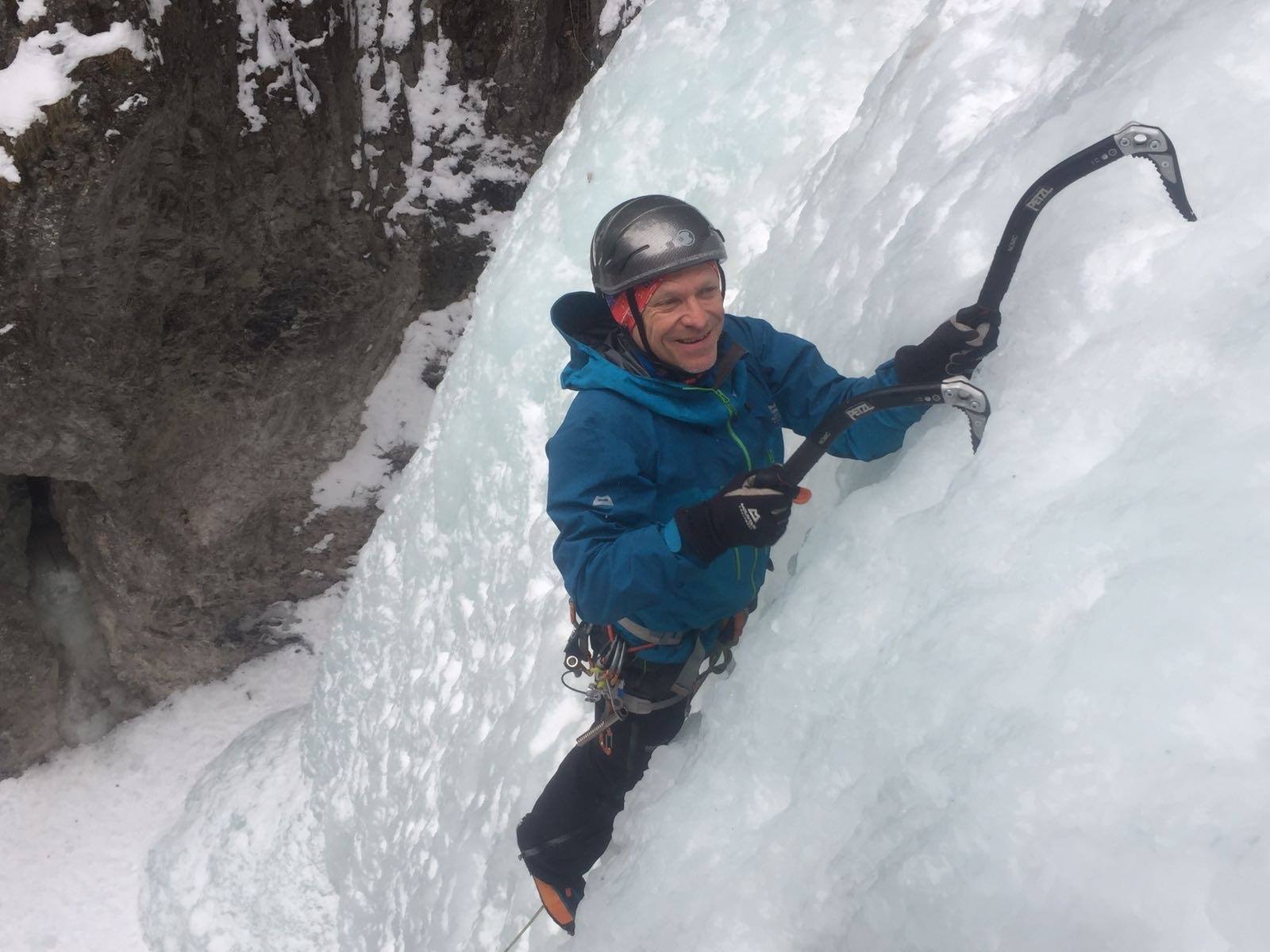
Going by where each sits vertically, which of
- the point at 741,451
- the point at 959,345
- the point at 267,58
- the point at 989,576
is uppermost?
the point at 267,58

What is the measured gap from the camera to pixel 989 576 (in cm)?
116

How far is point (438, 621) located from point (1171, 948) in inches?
108

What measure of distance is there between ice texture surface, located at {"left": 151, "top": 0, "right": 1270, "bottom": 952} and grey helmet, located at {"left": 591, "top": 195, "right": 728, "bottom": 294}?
0.39 meters

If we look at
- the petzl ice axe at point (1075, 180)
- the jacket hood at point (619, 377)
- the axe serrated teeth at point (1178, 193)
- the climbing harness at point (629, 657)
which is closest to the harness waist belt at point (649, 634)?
the climbing harness at point (629, 657)

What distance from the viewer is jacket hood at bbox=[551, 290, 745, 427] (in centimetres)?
159

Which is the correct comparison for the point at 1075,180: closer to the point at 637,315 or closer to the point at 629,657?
the point at 637,315

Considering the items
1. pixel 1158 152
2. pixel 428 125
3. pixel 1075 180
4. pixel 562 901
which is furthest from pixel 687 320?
pixel 428 125

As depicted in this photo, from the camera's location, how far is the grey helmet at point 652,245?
5.26 feet

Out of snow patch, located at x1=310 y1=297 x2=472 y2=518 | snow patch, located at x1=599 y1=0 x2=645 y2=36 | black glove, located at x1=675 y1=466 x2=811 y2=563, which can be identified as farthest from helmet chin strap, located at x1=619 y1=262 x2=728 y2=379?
snow patch, located at x1=310 y1=297 x2=472 y2=518

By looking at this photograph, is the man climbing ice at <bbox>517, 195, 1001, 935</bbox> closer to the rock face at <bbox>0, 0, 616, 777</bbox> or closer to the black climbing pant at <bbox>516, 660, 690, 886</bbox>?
the black climbing pant at <bbox>516, 660, 690, 886</bbox>

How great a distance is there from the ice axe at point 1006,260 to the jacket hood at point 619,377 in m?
0.28

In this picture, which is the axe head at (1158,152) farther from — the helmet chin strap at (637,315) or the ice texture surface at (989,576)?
the helmet chin strap at (637,315)

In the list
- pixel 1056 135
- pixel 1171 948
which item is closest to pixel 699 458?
pixel 1056 135

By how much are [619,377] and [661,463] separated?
182mm
